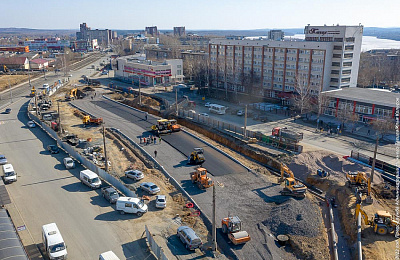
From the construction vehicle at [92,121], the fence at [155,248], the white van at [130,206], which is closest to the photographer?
the fence at [155,248]

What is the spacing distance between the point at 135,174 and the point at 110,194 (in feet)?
14.1

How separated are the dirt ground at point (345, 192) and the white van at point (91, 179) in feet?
62.4

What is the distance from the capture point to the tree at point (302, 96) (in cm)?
5400

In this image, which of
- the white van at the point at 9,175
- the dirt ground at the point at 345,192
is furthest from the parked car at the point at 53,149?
the dirt ground at the point at 345,192

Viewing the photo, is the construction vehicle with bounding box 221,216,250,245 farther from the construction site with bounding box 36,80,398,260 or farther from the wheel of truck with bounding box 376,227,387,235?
the wheel of truck with bounding box 376,227,387,235

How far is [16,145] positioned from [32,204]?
17958mm

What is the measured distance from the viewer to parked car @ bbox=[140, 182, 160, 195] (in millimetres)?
26953

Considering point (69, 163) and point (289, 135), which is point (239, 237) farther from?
point (289, 135)

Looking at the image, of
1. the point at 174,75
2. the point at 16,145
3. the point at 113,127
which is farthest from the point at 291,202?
the point at 174,75

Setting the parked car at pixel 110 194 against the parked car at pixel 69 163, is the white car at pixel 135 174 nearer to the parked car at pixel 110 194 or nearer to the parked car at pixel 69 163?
the parked car at pixel 110 194

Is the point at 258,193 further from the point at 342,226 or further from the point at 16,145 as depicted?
the point at 16,145

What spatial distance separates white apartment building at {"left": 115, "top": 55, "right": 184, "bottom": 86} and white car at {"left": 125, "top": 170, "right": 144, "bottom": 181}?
176 feet

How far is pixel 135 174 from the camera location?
29.8m

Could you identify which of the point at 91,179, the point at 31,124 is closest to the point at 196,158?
the point at 91,179
